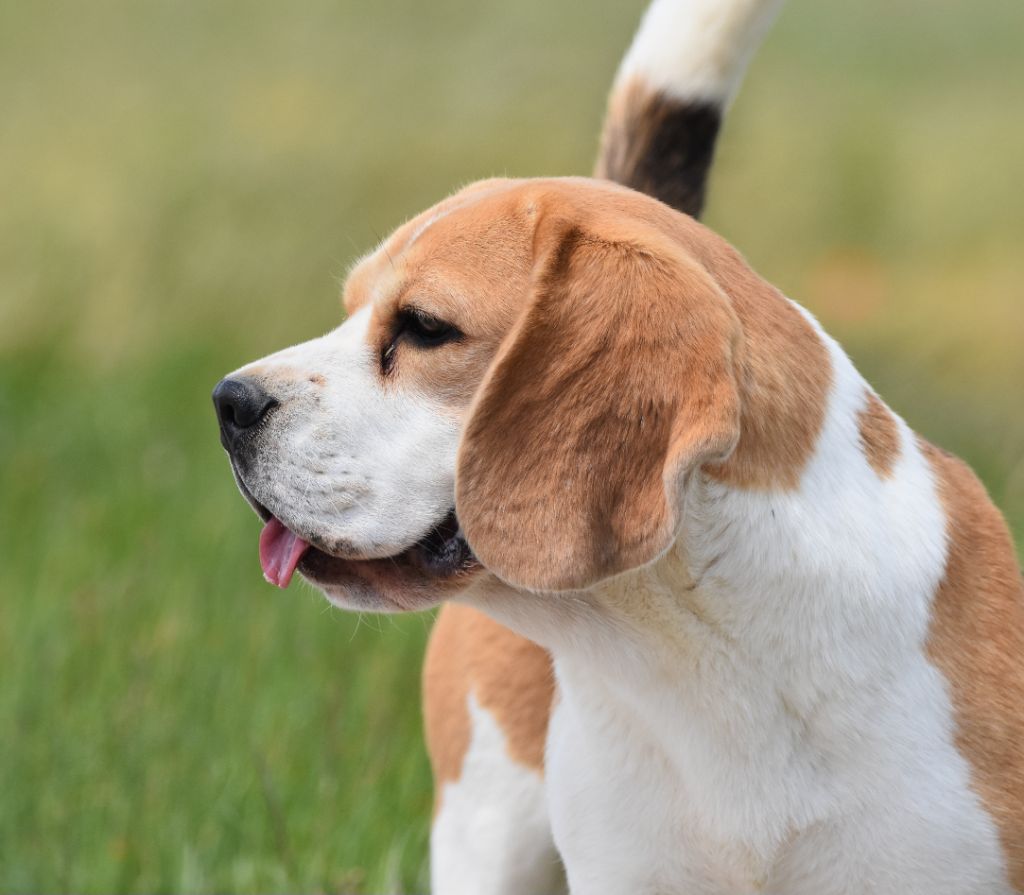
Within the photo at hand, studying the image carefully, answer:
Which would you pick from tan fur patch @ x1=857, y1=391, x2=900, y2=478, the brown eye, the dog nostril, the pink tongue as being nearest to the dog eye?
the brown eye

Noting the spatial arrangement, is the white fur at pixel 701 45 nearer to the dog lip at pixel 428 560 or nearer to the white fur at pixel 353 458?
the white fur at pixel 353 458

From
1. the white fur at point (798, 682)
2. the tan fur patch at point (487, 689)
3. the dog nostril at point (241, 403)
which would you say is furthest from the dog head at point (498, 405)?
the tan fur patch at point (487, 689)

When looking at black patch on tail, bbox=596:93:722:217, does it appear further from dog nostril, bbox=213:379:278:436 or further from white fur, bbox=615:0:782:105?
dog nostril, bbox=213:379:278:436

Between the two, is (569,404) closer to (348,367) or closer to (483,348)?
(483,348)

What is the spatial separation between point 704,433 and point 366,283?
0.79 meters

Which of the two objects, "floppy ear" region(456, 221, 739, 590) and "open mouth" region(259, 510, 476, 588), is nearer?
"floppy ear" region(456, 221, 739, 590)

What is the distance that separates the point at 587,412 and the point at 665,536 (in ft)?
0.76

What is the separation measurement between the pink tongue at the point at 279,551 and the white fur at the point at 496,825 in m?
0.61

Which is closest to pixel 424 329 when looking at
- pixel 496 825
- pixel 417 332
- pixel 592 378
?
pixel 417 332

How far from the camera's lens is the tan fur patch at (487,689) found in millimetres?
2967

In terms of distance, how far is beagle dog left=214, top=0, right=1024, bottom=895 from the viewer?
228 cm

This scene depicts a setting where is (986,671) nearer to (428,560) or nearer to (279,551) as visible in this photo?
(428,560)

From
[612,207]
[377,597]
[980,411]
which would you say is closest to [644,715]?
[377,597]

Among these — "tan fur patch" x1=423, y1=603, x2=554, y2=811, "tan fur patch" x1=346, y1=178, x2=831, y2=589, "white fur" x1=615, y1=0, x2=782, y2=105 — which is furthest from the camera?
"white fur" x1=615, y1=0, x2=782, y2=105
